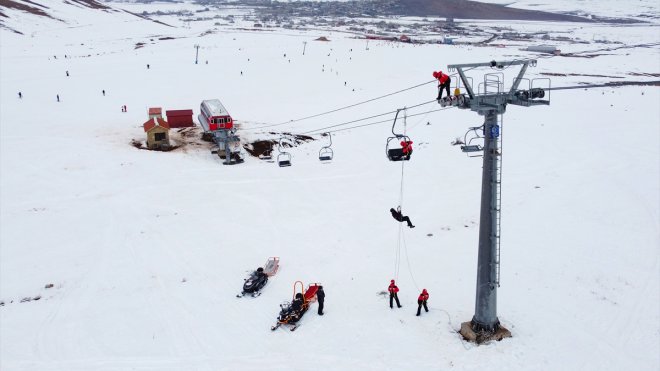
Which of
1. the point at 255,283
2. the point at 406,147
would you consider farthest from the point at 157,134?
the point at 406,147

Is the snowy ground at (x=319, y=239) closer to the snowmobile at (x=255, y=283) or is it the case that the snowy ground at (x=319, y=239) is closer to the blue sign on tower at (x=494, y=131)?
the snowmobile at (x=255, y=283)

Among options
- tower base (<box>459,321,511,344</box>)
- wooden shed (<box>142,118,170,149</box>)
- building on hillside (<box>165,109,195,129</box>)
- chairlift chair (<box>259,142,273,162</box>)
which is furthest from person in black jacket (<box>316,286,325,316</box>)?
building on hillside (<box>165,109,195,129</box>)

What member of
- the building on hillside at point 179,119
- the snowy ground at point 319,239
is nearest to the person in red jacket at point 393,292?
the snowy ground at point 319,239

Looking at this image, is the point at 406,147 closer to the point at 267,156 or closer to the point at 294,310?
the point at 294,310

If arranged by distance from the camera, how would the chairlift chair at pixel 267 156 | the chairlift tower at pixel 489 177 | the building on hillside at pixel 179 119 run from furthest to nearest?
the building on hillside at pixel 179 119, the chairlift chair at pixel 267 156, the chairlift tower at pixel 489 177

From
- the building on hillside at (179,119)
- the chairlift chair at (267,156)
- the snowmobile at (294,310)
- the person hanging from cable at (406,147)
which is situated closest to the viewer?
the snowmobile at (294,310)

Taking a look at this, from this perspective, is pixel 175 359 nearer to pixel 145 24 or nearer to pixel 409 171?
pixel 409 171

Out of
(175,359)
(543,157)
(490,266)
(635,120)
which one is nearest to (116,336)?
(175,359)
